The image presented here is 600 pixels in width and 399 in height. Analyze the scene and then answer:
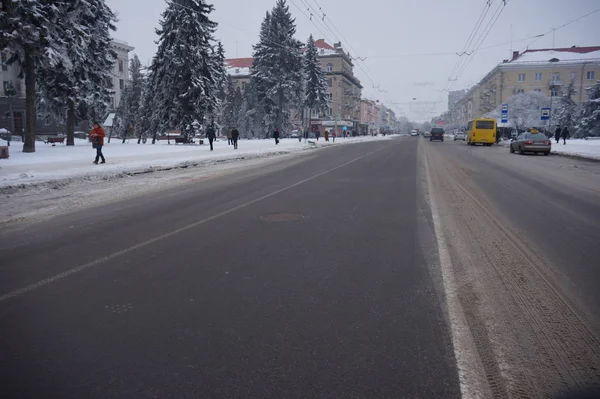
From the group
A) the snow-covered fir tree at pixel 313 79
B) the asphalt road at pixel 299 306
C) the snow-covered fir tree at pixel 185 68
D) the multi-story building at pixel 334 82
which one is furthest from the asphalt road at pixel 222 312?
the multi-story building at pixel 334 82

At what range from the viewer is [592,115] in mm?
56312

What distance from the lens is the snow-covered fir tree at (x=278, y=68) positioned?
5897 centimetres

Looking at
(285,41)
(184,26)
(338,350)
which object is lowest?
(338,350)

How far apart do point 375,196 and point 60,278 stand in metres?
6.95

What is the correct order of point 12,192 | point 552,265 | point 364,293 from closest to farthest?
point 364,293
point 552,265
point 12,192

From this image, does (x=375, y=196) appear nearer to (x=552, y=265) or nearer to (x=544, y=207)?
(x=544, y=207)

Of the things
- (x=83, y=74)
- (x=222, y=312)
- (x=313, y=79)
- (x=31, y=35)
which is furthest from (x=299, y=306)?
(x=313, y=79)

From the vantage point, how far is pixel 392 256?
16.6 ft

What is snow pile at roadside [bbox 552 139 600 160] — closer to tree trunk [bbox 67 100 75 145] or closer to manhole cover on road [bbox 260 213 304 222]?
manhole cover on road [bbox 260 213 304 222]

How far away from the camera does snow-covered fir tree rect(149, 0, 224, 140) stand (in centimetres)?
3962

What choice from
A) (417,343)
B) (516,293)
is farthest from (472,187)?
(417,343)

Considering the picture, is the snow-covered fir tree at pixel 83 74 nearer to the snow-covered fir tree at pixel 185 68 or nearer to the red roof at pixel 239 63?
the snow-covered fir tree at pixel 185 68

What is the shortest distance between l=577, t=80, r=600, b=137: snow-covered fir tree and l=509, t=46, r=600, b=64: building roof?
35.4 m

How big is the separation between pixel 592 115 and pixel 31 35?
2526 inches
